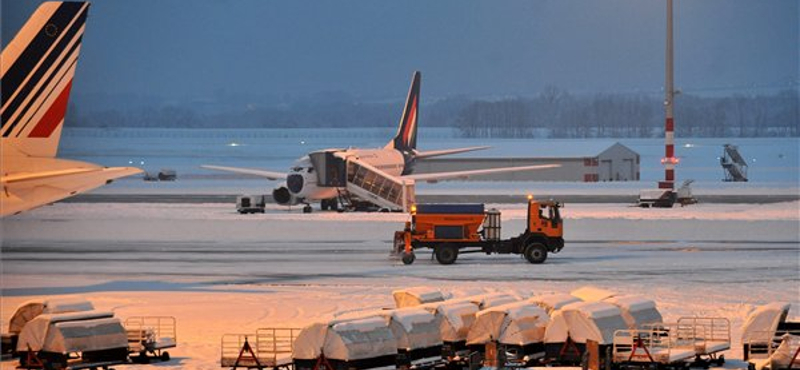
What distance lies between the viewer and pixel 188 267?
51875mm

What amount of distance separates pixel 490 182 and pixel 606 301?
97135mm

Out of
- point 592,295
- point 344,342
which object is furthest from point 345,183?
point 344,342

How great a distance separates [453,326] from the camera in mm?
31594

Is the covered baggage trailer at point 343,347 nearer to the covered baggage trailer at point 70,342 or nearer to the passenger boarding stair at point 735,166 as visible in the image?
the covered baggage trailer at point 70,342

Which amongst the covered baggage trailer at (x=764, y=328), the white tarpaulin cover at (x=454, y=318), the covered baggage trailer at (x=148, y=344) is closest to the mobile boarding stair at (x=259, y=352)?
the covered baggage trailer at (x=148, y=344)

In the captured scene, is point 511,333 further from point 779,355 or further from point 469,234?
point 469,234

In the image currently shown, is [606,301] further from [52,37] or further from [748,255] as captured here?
[748,255]

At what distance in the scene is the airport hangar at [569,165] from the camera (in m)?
133

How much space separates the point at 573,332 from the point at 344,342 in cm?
536

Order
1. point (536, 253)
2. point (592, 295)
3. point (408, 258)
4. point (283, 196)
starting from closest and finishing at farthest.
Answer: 1. point (592, 295)
2. point (408, 258)
3. point (536, 253)
4. point (283, 196)

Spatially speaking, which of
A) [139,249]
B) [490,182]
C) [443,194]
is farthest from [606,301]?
[490,182]

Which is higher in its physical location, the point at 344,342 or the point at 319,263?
the point at 319,263

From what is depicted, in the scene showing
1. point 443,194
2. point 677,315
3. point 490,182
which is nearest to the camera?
point 677,315

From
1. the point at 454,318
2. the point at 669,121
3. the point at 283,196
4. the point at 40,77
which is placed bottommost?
the point at 454,318
